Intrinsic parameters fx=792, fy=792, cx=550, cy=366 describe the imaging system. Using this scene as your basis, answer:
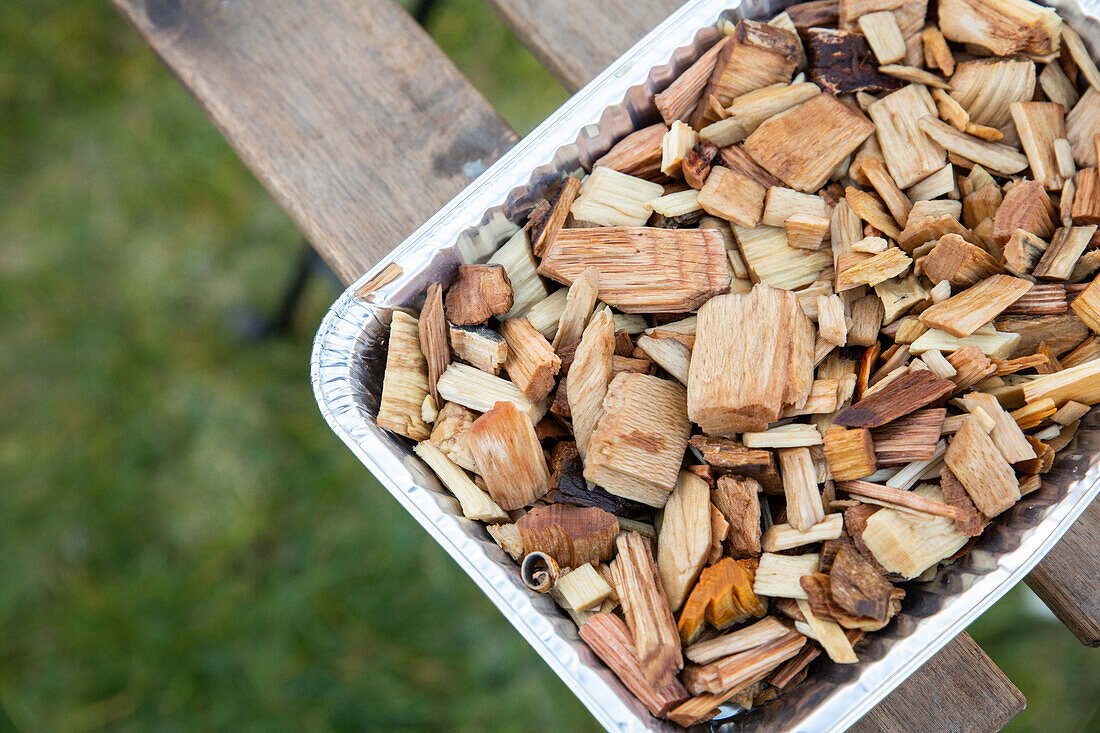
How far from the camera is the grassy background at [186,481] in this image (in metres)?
1.53

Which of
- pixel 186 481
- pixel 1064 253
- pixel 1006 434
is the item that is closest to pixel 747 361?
pixel 1006 434

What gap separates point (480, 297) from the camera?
2.81ft

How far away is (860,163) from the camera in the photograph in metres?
0.88

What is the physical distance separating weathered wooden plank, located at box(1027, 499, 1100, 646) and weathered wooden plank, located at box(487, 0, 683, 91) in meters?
0.83

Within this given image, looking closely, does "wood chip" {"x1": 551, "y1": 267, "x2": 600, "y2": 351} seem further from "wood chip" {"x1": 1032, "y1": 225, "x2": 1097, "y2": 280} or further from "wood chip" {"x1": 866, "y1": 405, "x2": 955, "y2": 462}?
"wood chip" {"x1": 1032, "y1": 225, "x2": 1097, "y2": 280}

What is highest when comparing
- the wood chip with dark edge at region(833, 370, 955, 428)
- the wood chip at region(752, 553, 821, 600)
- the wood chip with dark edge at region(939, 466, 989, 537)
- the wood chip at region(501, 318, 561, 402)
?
the wood chip at region(501, 318, 561, 402)

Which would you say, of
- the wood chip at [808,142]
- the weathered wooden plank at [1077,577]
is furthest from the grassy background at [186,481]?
the wood chip at [808,142]

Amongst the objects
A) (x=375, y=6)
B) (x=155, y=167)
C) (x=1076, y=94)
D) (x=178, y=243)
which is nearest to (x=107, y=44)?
(x=155, y=167)

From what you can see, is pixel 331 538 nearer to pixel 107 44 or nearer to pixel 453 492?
pixel 453 492

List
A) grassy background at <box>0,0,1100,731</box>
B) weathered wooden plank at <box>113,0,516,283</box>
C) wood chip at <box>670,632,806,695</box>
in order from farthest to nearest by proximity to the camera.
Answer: grassy background at <box>0,0,1100,731</box> < weathered wooden plank at <box>113,0,516,283</box> < wood chip at <box>670,632,806,695</box>

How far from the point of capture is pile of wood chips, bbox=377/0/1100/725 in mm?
752

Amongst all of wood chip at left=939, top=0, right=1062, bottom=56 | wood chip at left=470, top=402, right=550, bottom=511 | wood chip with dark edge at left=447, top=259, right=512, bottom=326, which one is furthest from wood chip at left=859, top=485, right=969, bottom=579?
wood chip at left=939, top=0, right=1062, bottom=56

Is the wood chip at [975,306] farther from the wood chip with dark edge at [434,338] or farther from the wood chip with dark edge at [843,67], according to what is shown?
the wood chip with dark edge at [434,338]

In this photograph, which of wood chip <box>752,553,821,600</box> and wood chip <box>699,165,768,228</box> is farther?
wood chip <box>699,165,768,228</box>
